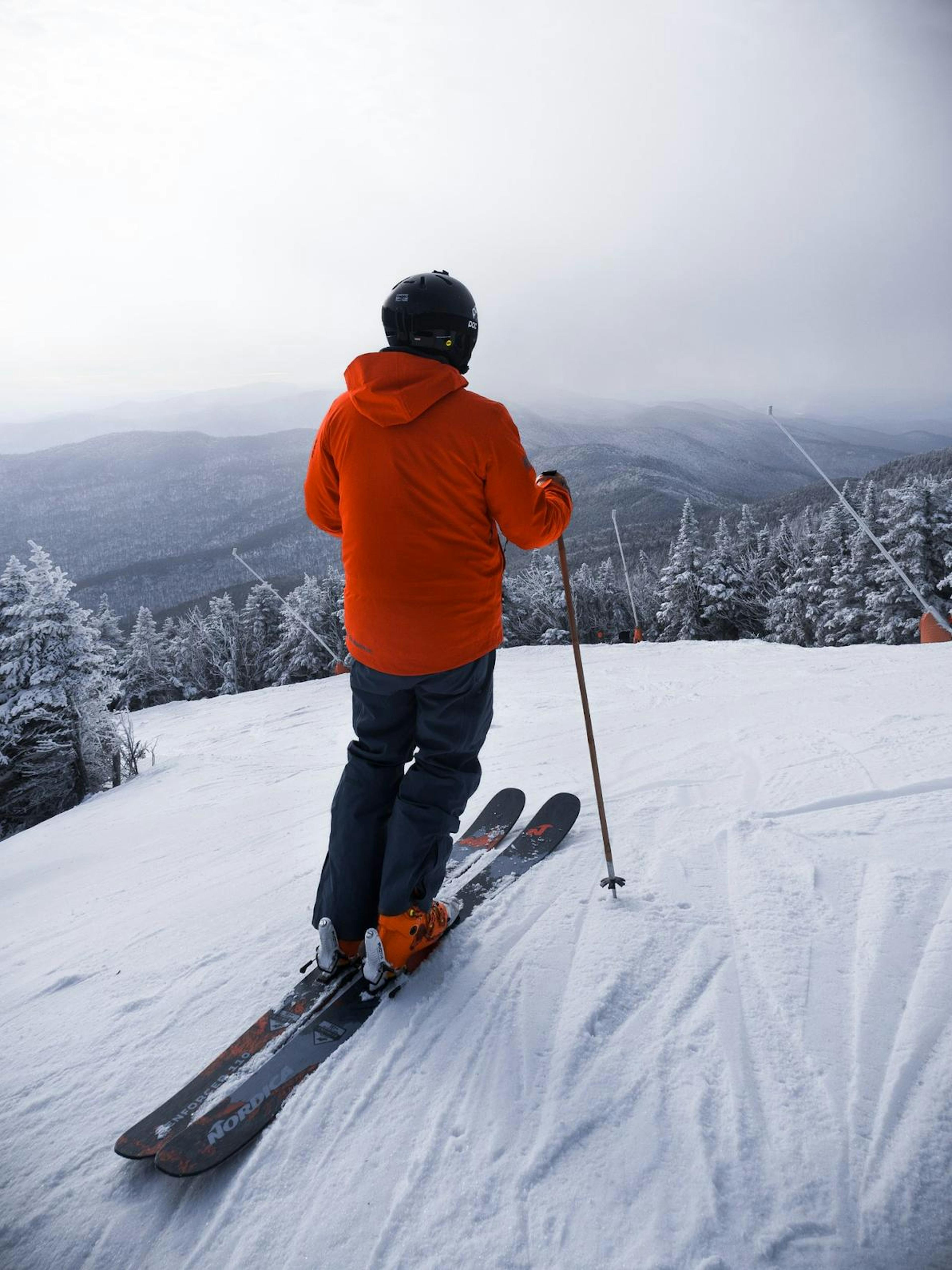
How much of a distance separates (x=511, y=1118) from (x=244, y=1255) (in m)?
0.71

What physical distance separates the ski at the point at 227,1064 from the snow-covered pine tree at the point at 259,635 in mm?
40489

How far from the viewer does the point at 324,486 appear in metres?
2.54

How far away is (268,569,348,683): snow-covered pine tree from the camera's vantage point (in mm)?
36562

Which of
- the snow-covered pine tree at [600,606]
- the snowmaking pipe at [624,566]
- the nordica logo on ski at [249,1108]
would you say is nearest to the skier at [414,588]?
the nordica logo on ski at [249,1108]

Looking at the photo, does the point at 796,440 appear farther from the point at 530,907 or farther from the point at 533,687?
the point at 530,907

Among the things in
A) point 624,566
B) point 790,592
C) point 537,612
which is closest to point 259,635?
point 537,612

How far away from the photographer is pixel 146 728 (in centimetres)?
1698

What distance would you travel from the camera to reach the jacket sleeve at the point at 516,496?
2.24m

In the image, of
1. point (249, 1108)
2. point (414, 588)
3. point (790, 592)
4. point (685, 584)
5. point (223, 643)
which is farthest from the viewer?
point (223, 643)

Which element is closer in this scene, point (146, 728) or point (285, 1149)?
point (285, 1149)

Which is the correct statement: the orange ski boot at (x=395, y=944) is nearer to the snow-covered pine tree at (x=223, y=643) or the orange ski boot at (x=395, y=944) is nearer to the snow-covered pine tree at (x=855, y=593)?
the snow-covered pine tree at (x=855, y=593)

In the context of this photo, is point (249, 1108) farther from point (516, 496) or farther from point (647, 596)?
point (647, 596)

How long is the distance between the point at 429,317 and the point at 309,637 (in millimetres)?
36607

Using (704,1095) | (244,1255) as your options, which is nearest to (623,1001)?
(704,1095)
